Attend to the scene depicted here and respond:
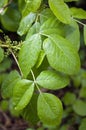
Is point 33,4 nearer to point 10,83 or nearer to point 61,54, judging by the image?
point 61,54

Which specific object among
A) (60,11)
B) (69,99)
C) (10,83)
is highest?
(60,11)

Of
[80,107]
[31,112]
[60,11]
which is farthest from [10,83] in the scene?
[80,107]

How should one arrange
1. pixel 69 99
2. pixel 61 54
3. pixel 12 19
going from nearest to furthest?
1. pixel 61 54
2. pixel 12 19
3. pixel 69 99

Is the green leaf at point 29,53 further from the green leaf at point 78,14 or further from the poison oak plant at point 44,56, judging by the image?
the green leaf at point 78,14

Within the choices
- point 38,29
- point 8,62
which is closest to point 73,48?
point 38,29

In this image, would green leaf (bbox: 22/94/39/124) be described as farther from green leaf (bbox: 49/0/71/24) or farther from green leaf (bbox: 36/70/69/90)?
green leaf (bbox: 49/0/71/24)
